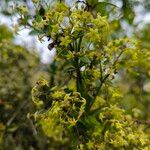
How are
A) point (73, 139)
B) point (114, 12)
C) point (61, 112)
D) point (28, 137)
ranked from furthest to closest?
point (28, 137)
point (114, 12)
point (73, 139)
point (61, 112)

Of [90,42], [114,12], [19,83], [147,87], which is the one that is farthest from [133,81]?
[90,42]

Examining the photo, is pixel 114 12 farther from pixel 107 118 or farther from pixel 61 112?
pixel 61 112

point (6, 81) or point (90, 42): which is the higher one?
point (90, 42)

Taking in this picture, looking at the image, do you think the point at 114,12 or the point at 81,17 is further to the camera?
the point at 114,12

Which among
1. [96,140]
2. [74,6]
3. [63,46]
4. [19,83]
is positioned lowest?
[19,83]

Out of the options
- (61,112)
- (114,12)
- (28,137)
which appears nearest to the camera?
(61,112)

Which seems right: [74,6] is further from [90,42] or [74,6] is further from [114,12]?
[114,12]

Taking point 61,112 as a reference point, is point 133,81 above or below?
below

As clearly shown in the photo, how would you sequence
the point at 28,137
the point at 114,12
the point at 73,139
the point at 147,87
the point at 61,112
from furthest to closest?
the point at 147,87 < the point at 28,137 < the point at 114,12 < the point at 73,139 < the point at 61,112

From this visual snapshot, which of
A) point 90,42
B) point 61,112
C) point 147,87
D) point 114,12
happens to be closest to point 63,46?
point 90,42
